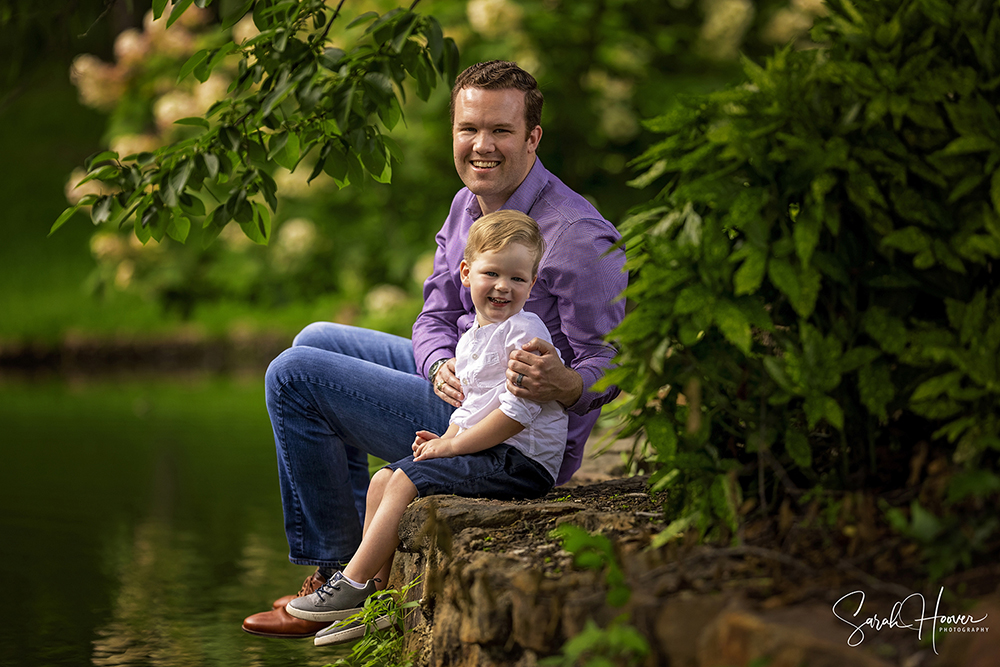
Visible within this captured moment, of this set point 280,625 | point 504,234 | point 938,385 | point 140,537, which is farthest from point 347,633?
point 140,537

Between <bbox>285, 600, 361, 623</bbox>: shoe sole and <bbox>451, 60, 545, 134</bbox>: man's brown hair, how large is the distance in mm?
1295

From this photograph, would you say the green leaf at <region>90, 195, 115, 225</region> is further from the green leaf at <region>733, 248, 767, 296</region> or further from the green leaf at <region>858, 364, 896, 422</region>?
the green leaf at <region>858, 364, 896, 422</region>

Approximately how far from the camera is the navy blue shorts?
2.45 metres

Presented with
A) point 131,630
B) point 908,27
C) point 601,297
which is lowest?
point 131,630

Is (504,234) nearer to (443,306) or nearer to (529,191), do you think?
(529,191)

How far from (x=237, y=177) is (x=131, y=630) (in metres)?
1.35

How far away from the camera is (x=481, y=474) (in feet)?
8.19

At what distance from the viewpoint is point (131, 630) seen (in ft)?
9.82

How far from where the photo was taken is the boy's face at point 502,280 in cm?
247

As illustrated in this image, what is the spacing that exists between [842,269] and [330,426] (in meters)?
1.43

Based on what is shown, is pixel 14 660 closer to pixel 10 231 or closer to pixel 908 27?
pixel 908 27

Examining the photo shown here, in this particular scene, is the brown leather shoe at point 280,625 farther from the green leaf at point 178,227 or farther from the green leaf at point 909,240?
the green leaf at point 909,240

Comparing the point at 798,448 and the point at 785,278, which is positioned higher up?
the point at 785,278

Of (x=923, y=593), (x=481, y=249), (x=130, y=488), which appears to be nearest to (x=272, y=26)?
(x=481, y=249)
